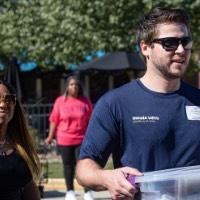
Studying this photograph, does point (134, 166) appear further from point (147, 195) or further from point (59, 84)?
point (59, 84)

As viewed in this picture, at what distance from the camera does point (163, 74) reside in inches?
121

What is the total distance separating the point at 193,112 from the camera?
3.13 m

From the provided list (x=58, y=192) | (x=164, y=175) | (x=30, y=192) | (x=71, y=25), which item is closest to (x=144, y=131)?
(x=164, y=175)

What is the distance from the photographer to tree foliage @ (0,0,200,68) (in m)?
16.3

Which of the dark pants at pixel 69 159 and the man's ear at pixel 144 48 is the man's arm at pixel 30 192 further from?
the dark pants at pixel 69 159

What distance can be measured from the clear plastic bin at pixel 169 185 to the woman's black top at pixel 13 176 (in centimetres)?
158

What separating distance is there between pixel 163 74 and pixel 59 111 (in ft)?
24.4

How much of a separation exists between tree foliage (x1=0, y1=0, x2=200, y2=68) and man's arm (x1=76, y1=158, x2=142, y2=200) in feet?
41.6

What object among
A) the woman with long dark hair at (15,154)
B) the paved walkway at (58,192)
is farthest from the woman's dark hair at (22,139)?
the paved walkway at (58,192)

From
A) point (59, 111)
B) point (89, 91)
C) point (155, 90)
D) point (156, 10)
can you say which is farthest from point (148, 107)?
point (89, 91)

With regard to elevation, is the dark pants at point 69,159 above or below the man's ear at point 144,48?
below

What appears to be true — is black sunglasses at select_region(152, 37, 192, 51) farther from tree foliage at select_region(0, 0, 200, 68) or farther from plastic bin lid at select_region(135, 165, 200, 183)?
tree foliage at select_region(0, 0, 200, 68)

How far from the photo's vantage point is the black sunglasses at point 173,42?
9.91 ft

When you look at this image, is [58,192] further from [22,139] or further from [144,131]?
[144,131]
